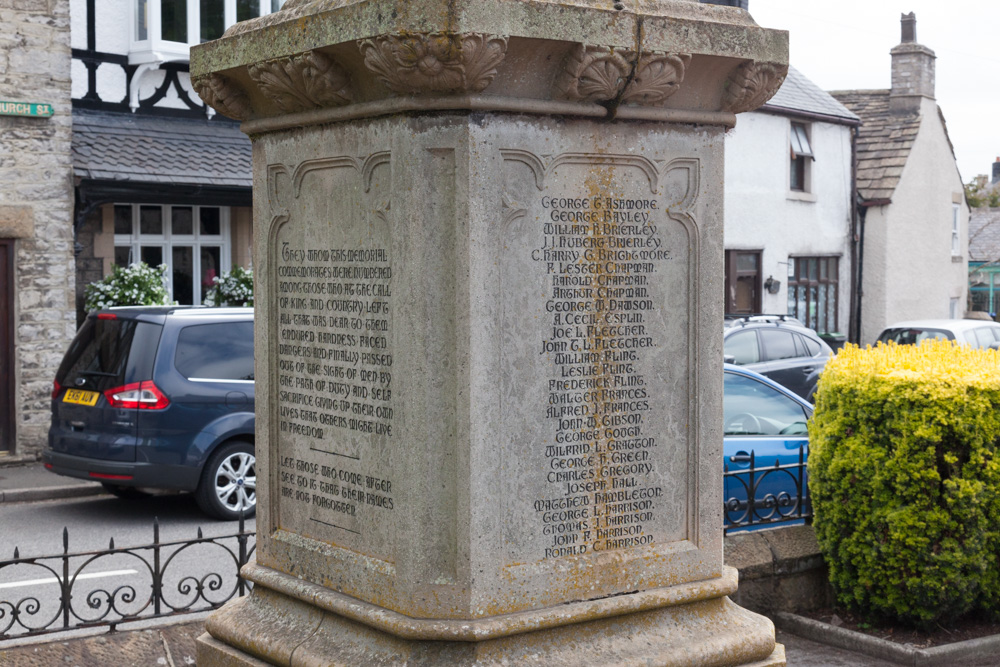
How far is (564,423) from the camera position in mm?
3604

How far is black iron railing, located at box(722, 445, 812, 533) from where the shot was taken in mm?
6887

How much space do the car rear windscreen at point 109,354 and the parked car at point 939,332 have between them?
43.3 feet

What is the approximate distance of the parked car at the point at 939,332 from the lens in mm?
19938

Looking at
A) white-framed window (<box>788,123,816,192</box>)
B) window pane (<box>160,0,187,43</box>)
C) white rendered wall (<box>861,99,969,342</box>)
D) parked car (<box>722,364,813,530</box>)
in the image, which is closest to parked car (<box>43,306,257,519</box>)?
parked car (<box>722,364,813,530</box>)

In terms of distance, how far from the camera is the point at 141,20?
15.3m

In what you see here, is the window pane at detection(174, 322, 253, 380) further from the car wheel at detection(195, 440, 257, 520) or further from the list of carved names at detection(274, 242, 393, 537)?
the list of carved names at detection(274, 242, 393, 537)

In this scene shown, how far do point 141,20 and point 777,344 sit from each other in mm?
9407

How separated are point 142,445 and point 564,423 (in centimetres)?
744

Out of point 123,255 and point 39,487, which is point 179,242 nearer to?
point 123,255

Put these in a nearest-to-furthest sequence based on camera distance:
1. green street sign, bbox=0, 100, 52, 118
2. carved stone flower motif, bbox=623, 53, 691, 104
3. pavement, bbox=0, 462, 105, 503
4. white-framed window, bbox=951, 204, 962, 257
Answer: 1. carved stone flower motif, bbox=623, 53, 691, 104
2. pavement, bbox=0, 462, 105, 503
3. green street sign, bbox=0, 100, 52, 118
4. white-framed window, bbox=951, 204, 962, 257

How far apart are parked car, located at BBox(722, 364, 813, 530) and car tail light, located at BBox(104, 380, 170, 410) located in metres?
4.82

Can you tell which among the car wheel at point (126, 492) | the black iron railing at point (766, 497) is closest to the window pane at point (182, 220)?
the car wheel at point (126, 492)

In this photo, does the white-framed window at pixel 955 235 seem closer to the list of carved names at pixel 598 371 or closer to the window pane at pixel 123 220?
the window pane at pixel 123 220

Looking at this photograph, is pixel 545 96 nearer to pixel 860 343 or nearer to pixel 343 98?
pixel 343 98
